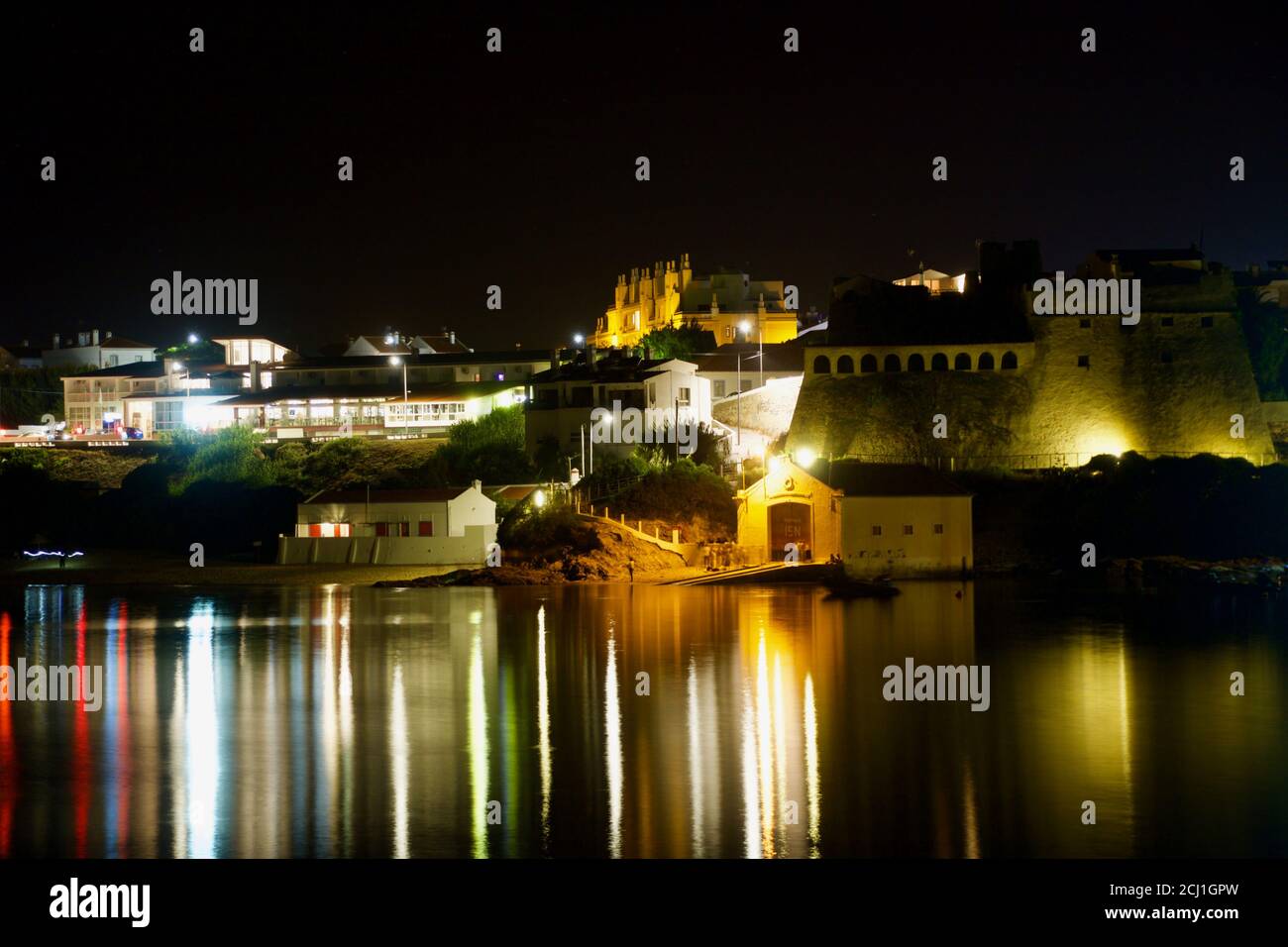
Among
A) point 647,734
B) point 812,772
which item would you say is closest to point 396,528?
point 647,734

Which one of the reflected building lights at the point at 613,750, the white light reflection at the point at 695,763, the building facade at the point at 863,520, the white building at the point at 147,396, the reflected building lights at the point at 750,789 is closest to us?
the reflected building lights at the point at 750,789

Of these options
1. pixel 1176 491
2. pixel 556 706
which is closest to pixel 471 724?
pixel 556 706

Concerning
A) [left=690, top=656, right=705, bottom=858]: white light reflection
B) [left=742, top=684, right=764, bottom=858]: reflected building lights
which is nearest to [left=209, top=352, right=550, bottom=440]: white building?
[left=690, top=656, right=705, bottom=858]: white light reflection

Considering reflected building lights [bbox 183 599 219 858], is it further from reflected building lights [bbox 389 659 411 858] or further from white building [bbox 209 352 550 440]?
white building [bbox 209 352 550 440]

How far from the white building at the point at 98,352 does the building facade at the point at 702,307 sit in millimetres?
25399

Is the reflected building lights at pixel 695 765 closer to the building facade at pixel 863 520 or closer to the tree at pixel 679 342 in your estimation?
the building facade at pixel 863 520

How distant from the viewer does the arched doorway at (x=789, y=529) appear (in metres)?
40.6

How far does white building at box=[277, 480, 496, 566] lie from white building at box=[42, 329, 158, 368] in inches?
1555

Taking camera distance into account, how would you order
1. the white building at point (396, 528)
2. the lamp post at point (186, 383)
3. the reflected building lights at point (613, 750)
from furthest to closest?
the lamp post at point (186, 383), the white building at point (396, 528), the reflected building lights at point (613, 750)

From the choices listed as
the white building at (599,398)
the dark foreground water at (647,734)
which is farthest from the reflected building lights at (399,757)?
the white building at (599,398)

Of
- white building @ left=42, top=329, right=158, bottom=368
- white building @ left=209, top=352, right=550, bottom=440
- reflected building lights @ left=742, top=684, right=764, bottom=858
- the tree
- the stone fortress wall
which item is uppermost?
white building @ left=42, top=329, right=158, bottom=368

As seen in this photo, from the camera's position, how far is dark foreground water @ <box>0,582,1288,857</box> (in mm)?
18359

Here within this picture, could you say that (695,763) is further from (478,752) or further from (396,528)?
(396,528)

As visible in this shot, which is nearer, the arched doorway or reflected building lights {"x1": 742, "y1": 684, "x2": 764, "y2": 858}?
reflected building lights {"x1": 742, "y1": 684, "x2": 764, "y2": 858}
